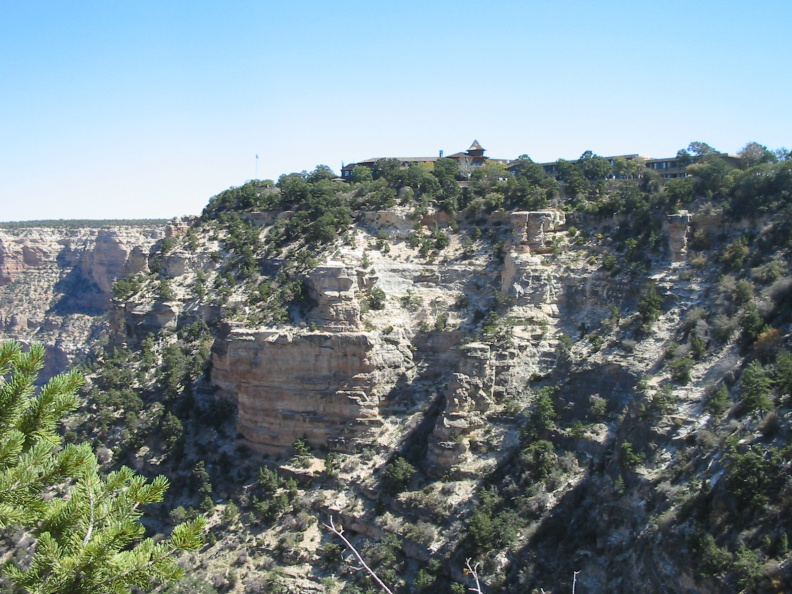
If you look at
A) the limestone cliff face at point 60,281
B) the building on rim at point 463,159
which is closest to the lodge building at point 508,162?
the building on rim at point 463,159

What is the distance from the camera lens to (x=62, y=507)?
1140 cm

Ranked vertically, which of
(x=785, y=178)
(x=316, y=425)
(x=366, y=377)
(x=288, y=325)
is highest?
(x=785, y=178)

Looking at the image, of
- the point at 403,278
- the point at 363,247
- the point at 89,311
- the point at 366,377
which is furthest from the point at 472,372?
the point at 89,311

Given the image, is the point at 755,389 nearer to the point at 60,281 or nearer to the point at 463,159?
the point at 463,159

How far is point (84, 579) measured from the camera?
34.4 ft

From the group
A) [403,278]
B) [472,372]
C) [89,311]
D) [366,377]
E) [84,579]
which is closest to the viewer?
[84,579]

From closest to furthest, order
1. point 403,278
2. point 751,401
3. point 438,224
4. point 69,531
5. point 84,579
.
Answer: point 84,579
point 69,531
point 751,401
point 403,278
point 438,224

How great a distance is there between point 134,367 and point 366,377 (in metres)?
19.4

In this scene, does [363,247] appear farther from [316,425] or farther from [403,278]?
[316,425]

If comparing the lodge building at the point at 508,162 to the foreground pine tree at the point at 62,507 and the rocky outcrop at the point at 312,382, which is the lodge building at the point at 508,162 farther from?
the foreground pine tree at the point at 62,507

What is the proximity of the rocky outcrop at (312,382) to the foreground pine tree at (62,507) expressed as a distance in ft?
101

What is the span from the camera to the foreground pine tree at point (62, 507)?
10.4m

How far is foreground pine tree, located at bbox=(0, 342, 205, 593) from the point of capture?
34.2 feet

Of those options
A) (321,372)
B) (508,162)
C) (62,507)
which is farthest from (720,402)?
(508,162)
